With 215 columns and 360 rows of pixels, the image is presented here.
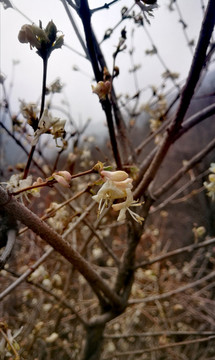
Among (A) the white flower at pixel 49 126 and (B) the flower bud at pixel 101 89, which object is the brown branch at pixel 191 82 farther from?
(A) the white flower at pixel 49 126

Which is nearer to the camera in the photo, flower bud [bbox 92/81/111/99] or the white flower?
the white flower

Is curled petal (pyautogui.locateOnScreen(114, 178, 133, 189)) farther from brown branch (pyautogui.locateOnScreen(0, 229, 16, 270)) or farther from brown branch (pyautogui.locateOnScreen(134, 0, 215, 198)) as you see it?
brown branch (pyautogui.locateOnScreen(134, 0, 215, 198))

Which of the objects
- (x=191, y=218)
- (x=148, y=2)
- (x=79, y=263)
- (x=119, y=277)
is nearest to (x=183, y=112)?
(x=148, y=2)

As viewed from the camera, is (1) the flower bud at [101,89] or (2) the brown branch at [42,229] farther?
(1) the flower bud at [101,89]

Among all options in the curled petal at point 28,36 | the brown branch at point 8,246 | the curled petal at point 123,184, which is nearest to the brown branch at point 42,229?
the brown branch at point 8,246

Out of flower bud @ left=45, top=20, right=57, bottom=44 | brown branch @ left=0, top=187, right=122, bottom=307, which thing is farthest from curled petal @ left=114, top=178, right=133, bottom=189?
flower bud @ left=45, top=20, right=57, bottom=44

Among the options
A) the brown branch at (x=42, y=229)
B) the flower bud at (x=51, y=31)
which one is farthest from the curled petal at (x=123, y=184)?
the flower bud at (x=51, y=31)

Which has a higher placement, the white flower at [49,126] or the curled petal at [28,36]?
the curled petal at [28,36]

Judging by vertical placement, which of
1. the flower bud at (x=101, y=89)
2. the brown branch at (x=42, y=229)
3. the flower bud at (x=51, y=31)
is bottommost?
the brown branch at (x=42, y=229)

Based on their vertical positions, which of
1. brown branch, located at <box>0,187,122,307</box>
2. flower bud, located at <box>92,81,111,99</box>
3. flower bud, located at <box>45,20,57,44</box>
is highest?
flower bud, located at <box>45,20,57,44</box>

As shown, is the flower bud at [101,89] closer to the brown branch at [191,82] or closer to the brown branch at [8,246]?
the brown branch at [191,82]
